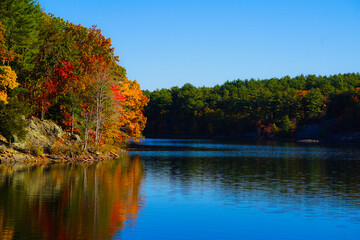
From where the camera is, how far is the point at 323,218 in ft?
73.8

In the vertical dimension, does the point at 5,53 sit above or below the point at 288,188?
above

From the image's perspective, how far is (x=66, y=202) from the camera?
25.2 meters

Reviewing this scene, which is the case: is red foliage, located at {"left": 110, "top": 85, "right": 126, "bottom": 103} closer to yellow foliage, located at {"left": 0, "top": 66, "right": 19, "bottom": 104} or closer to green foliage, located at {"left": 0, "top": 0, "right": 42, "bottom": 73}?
green foliage, located at {"left": 0, "top": 0, "right": 42, "bottom": 73}

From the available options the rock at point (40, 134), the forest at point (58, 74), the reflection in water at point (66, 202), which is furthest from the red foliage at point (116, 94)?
the reflection in water at point (66, 202)

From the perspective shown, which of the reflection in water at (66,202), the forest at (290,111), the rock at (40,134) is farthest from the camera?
the forest at (290,111)

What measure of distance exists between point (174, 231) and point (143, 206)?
5.89 meters

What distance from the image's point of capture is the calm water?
1903cm

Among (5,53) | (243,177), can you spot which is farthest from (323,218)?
(5,53)

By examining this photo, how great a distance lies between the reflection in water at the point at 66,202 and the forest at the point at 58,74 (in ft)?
51.8

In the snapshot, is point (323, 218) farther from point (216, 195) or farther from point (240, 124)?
point (240, 124)

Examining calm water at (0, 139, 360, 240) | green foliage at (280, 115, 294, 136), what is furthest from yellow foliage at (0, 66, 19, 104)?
green foliage at (280, 115, 294, 136)

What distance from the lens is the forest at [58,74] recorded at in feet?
177

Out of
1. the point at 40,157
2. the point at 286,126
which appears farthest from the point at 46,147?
the point at 286,126

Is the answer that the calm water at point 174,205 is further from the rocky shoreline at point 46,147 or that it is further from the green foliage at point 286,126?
the green foliage at point 286,126
